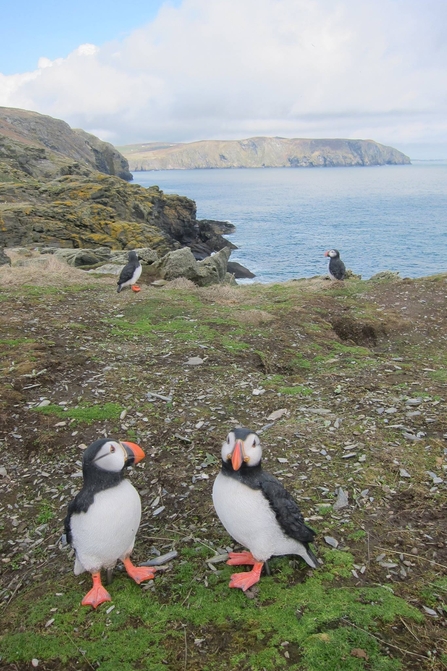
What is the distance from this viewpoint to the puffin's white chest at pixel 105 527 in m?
4.30

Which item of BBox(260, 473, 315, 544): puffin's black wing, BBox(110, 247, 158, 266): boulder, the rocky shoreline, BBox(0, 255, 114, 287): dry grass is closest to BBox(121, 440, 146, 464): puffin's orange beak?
BBox(260, 473, 315, 544): puffin's black wing

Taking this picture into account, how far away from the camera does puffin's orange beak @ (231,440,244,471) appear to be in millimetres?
4199

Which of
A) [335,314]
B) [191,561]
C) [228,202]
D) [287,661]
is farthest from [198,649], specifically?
[228,202]

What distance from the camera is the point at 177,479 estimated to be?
20.6 ft

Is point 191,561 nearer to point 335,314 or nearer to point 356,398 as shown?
point 356,398

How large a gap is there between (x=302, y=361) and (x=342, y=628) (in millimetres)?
7181

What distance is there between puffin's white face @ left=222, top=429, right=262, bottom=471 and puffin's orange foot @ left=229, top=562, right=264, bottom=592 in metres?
0.98

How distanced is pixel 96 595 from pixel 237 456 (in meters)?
1.83

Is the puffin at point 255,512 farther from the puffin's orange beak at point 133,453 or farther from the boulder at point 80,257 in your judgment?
the boulder at point 80,257

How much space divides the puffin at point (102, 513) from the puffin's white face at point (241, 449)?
2.90 feet

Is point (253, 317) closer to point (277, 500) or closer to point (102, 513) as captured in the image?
point (277, 500)

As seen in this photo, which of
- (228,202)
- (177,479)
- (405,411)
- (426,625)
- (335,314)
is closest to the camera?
(426,625)

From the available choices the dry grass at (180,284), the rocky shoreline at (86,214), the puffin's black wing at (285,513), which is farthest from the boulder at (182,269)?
the puffin's black wing at (285,513)

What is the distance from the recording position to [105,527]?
431cm
